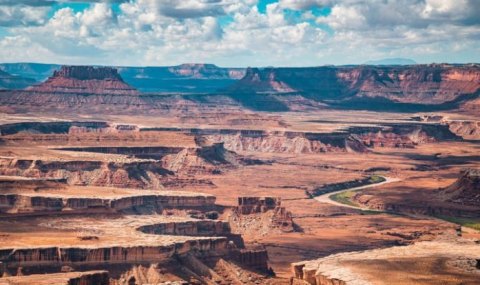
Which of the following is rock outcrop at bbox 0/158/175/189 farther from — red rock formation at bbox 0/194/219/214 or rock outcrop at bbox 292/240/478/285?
rock outcrop at bbox 292/240/478/285

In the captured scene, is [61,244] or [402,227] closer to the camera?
[61,244]

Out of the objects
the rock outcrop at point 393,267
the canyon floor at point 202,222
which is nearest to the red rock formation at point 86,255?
the canyon floor at point 202,222

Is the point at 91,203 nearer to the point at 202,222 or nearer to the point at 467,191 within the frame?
the point at 202,222

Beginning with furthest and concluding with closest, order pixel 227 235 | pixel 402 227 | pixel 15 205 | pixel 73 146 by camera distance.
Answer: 1. pixel 73 146
2. pixel 402 227
3. pixel 15 205
4. pixel 227 235

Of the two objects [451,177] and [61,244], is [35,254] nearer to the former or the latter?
[61,244]

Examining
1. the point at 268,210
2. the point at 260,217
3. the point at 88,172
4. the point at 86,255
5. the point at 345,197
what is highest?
the point at 88,172

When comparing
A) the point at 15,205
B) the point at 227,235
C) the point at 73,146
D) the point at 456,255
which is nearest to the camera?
the point at 456,255

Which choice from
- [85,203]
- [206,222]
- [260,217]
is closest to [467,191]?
[260,217]

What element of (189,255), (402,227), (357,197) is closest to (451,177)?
(357,197)
